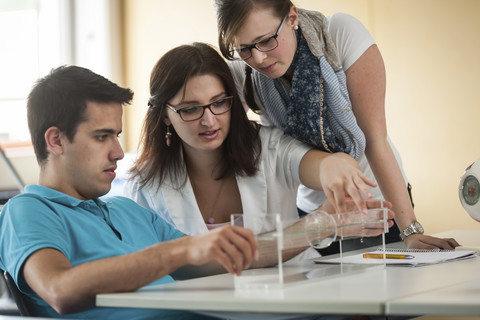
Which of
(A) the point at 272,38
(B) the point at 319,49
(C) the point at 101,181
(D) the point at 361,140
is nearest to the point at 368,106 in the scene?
(D) the point at 361,140

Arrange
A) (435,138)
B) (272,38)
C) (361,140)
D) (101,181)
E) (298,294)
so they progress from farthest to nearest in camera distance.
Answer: (435,138) → (361,140) → (272,38) → (101,181) → (298,294)

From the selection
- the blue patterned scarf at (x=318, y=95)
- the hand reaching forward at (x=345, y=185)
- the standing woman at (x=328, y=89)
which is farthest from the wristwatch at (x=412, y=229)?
the hand reaching forward at (x=345, y=185)

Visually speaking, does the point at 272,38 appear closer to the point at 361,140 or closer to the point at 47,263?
the point at 361,140

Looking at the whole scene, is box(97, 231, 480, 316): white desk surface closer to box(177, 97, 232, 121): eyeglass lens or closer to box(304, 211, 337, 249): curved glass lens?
box(304, 211, 337, 249): curved glass lens

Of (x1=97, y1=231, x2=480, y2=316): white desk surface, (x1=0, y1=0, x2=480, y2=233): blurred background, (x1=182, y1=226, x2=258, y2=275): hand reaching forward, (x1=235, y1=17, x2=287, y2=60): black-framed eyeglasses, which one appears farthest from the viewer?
(x1=0, y1=0, x2=480, y2=233): blurred background

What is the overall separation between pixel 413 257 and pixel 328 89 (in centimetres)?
64

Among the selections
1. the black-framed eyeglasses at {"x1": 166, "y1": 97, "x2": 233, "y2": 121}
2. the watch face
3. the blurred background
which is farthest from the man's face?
the blurred background

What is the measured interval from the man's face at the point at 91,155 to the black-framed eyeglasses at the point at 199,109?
369mm

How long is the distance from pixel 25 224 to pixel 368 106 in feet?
4.02

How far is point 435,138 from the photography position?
14.3ft

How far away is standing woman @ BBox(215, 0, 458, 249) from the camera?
1993 millimetres

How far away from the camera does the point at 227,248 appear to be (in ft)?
3.80

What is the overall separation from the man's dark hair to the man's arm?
0.43 metres

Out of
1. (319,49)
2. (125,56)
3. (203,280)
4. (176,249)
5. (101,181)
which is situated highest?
(125,56)
